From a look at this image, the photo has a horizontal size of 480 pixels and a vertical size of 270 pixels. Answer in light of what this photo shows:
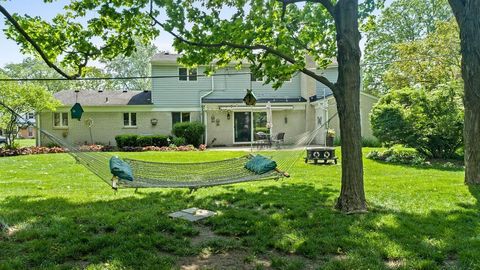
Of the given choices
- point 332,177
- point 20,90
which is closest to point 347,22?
point 332,177

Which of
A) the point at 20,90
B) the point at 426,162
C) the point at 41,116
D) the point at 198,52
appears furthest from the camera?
the point at 41,116

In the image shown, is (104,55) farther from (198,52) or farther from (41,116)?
(41,116)

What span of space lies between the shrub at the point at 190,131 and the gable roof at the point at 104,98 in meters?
2.68

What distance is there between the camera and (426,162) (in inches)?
412

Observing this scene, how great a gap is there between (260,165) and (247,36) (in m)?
2.27

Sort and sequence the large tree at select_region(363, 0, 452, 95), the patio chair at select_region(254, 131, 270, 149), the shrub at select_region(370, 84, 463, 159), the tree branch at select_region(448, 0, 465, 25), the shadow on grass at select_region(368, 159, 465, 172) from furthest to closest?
the large tree at select_region(363, 0, 452, 95) < the patio chair at select_region(254, 131, 270, 149) < the shrub at select_region(370, 84, 463, 159) < the shadow on grass at select_region(368, 159, 465, 172) < the tree branch at select_region(448, 0, 465, 25)

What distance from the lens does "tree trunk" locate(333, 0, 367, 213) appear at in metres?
5.02

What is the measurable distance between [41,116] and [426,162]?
1873 cm

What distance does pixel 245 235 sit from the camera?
13.6 feet

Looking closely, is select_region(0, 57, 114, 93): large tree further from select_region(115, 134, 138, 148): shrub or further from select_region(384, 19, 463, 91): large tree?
select_region(384, 19, 463, 91): large tree

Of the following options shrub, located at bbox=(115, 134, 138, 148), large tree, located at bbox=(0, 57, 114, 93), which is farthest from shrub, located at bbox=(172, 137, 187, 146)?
large tree, located at bbox=(0, 57, 114, 93)

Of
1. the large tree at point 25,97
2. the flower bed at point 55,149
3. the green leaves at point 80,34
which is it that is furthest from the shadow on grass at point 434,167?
the large tree at point 25,97

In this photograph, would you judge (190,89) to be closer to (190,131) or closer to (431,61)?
(190,131)

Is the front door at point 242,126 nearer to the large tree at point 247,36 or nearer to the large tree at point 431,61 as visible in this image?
the large tree at point 431,61
